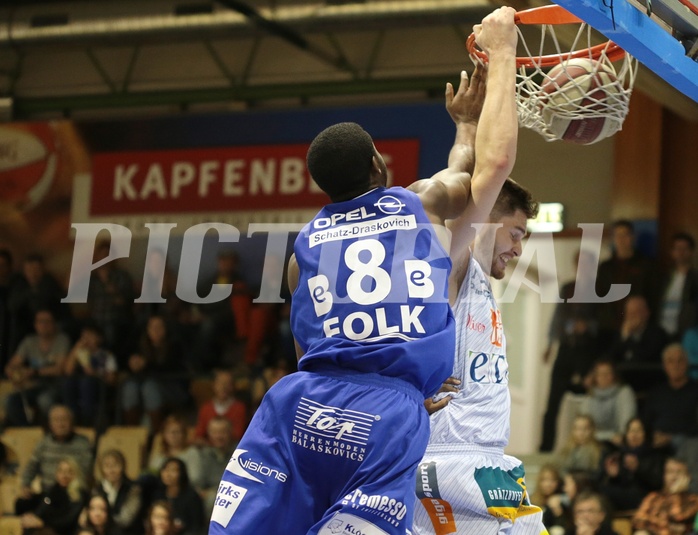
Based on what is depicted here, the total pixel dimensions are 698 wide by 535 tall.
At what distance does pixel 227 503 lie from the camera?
386 centimetres

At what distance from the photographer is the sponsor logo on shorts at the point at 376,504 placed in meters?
3.70

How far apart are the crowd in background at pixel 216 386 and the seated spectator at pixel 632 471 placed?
13 mm

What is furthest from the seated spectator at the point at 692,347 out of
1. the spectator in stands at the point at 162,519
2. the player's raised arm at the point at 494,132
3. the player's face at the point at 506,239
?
the player's raised arm at the point at 494,132

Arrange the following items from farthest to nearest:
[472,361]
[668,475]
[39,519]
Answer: [39,519] < [668,475] < [472,361]

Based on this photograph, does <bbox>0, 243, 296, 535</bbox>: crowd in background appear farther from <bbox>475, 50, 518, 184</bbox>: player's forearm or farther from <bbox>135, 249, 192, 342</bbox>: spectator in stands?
<bbox>475, 50, 518, 184</bbox>: player's forearm

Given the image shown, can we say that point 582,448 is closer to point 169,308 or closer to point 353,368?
point 169,308

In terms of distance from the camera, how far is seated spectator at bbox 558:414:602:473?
35.3 feet

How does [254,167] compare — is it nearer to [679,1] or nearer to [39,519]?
[39,519]

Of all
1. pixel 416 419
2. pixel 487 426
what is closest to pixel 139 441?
pixel 487 426

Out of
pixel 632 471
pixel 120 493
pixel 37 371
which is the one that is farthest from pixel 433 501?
pixel 37 371

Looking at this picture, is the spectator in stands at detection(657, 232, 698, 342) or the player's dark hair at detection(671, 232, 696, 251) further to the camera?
the player's dark hair at detection(671, 232, 696, 251)

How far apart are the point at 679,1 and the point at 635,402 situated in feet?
24.4

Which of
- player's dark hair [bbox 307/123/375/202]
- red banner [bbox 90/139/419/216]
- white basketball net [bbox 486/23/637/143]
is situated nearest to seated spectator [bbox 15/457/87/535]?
red banner [bbox 90/139/419/216]

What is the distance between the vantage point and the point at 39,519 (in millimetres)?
11930
